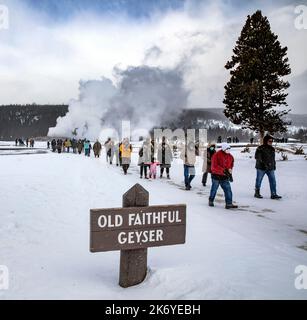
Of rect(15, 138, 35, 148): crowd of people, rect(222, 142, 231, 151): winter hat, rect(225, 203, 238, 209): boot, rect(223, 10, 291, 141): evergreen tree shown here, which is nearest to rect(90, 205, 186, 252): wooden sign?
rect(222, 142, 231, 151): winter hat

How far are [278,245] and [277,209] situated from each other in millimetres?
3272

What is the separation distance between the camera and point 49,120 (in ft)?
534

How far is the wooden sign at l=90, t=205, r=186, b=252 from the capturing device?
3.68 metres

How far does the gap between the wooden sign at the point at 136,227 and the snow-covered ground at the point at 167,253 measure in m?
0.53

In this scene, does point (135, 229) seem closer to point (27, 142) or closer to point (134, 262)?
point (134, 262)

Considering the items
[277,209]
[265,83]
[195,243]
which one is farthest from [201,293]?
[265,83]

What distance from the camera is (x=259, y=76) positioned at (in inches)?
1078

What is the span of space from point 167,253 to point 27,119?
576ft

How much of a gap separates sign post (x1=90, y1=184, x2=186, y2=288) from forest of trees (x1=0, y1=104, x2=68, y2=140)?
152864 millimetres

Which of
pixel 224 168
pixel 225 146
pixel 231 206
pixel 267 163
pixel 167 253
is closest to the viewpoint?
pixel 167 253

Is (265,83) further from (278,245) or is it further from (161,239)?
(161,239)

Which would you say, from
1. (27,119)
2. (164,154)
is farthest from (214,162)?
(27,119)

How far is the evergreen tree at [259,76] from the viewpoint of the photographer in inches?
1074

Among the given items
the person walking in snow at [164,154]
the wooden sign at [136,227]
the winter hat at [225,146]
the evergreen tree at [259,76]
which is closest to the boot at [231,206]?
the winter hat at [225,146]
